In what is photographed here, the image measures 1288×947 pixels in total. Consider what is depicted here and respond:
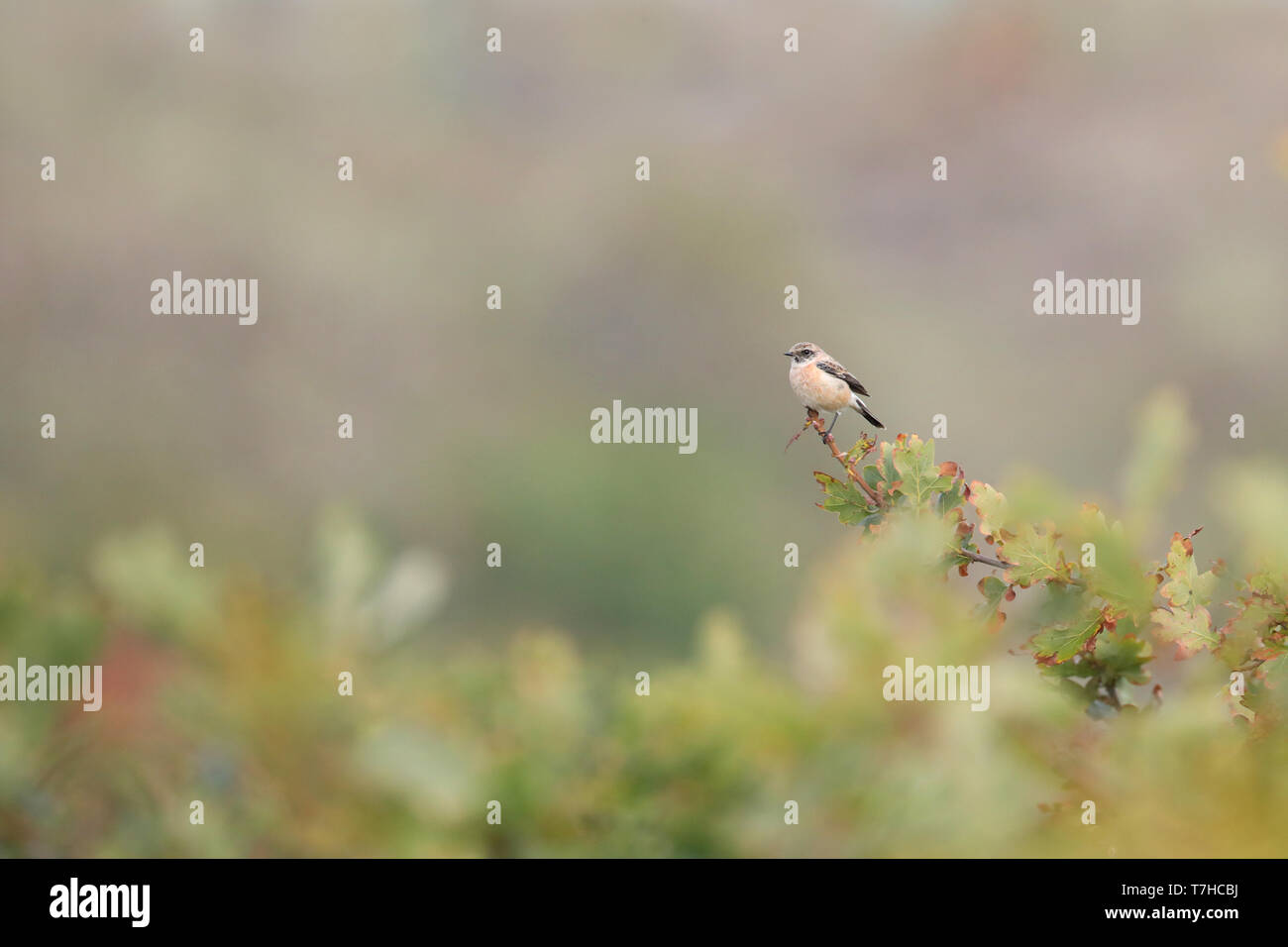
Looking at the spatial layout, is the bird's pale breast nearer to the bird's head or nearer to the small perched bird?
the small perched bird

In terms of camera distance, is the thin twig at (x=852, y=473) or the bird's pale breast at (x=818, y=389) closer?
the thin twig at (x=852, y=473)

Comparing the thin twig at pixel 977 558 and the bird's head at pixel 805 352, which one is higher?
the bird's head at pixel 805 352

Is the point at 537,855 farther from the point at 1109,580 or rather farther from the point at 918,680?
the point at 1109,580

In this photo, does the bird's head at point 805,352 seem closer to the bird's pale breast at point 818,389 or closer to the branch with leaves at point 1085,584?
the bird's pale breast at point 818,389

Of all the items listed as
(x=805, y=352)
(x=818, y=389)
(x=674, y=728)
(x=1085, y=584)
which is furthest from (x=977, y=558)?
(x=805, y=352)

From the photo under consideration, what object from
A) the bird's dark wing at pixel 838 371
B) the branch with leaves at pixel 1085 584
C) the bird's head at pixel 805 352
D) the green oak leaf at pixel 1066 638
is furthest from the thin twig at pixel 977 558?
the bird's head at pixel 805 352

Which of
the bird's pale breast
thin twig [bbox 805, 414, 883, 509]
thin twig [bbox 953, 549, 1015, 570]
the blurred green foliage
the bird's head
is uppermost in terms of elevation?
the bird's head

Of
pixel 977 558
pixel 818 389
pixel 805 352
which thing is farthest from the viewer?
pixel 805 352

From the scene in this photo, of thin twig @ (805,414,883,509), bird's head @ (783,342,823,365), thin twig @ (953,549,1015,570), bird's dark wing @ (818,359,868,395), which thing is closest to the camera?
thin twig @ (953,549,1015,570)

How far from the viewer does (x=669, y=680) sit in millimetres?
1521

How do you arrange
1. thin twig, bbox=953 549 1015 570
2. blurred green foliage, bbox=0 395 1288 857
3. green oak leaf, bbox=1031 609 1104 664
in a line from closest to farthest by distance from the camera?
blurred green foliage, bbox=0 395 1288 857 → green oak leaf, bbox=1031 609 1104 664 → thin twig, bbox=953 549 1015 570

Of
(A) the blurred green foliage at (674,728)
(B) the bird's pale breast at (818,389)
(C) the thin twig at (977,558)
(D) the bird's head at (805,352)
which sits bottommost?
(A) the blurred green foliage at (674,728)

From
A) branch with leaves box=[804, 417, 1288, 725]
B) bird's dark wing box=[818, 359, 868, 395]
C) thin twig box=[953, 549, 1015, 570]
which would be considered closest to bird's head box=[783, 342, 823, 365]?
bird's dark wing box=[818, 359, 868, 395]

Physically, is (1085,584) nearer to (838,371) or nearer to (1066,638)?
(1066,638)
